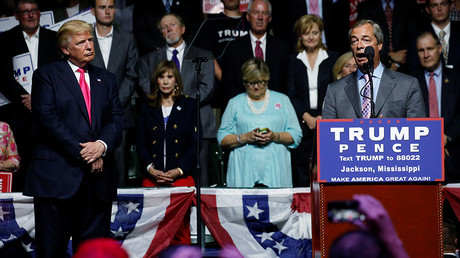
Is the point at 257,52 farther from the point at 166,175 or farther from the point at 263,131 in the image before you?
the point at 166,175

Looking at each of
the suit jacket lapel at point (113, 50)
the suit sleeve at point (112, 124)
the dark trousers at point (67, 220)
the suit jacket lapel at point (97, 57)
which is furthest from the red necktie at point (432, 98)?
the dark trousers at point (67, 220)

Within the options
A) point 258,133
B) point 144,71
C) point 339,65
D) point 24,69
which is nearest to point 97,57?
point 144,71

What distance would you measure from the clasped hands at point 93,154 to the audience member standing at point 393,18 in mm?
4676

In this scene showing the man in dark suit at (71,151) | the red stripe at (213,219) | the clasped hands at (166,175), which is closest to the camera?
the man in dark suit at (71,151)

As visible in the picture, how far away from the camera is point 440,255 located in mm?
3943

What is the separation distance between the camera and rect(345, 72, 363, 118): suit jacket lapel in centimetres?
465

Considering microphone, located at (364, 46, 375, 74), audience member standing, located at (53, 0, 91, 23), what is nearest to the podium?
microphone, located at (364, 46, 375, 74)

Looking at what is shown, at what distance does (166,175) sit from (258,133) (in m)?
0.98

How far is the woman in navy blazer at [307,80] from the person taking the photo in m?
7.69

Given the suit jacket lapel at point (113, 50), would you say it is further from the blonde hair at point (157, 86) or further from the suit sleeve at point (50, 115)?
the suit sleeve at point (50, 115)

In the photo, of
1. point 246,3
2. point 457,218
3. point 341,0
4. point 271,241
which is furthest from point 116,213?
point 341,0

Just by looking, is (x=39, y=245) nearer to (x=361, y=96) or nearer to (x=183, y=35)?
(x=361, y=96)

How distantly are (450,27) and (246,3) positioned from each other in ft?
7.94

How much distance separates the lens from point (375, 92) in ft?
15.5
